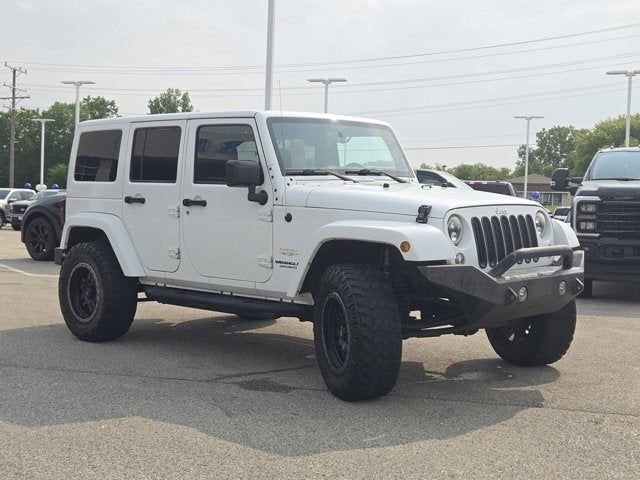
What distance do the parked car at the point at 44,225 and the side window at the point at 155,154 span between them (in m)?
8.64

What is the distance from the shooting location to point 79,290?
761 cm

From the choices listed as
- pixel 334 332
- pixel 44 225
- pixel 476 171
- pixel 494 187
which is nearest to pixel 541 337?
pixel 334 332

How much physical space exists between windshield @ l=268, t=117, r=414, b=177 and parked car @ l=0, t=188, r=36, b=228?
25934mm

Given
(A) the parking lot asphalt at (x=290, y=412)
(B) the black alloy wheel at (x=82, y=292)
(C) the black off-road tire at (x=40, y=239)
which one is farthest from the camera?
(C) the black off-road tire at (x=40, y=239)

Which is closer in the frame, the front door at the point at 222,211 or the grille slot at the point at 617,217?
the front door at the point at 222,211

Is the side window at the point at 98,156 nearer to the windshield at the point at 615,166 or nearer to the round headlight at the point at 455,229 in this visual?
the round headlight at the point at 455,229

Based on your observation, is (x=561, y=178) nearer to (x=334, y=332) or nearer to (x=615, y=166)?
(x=615, y=166)

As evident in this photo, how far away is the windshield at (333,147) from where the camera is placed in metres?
6.29

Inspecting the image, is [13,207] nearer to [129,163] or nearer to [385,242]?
[129,163]

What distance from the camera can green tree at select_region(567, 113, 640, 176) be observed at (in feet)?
296

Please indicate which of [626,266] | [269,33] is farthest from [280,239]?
[269,33]

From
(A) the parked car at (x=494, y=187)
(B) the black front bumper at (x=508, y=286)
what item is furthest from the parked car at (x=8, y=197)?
(B) the black front bumper at (x=508, y=286)

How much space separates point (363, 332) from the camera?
5.08 metres

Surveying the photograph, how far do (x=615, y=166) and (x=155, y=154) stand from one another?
24.2 ft
